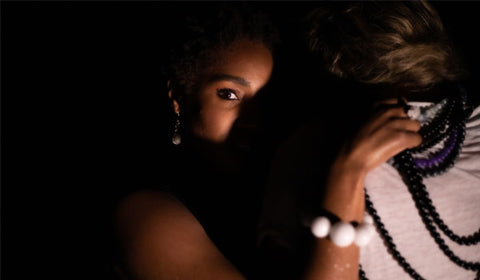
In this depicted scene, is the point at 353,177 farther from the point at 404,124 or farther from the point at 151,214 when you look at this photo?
the point at 151,214

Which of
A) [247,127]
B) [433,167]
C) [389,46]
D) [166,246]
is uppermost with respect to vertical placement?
[389,46]

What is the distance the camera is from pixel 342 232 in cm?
59

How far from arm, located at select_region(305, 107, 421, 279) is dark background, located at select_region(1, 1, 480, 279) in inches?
42.7

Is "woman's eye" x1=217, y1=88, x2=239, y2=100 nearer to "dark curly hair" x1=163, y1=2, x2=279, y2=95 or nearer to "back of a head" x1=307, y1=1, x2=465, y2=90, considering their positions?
"dark curly hair" x1=163, y1=2, x2=279, y2=95

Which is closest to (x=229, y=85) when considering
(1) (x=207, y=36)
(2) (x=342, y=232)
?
(1) (x=207, y=36)

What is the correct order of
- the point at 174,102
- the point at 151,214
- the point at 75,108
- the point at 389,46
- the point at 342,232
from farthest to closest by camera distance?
the point at 75,108 < the point at 174,102 < the point at 151,214 < the point at 389,46 < the point at 342,232

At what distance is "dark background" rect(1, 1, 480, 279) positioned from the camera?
61.6 inches

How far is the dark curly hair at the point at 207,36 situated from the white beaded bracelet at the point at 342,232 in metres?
0.81

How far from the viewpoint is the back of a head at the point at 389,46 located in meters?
0.75

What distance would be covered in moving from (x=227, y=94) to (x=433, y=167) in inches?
28.7

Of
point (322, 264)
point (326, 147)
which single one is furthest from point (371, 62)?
point (322, 264)

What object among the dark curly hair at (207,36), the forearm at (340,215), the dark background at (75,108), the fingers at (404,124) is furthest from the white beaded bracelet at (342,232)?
the dark background at (75,108)

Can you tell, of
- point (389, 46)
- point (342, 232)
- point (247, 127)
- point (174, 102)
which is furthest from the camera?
point (174, 102)

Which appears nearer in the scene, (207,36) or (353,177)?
(353,177)
